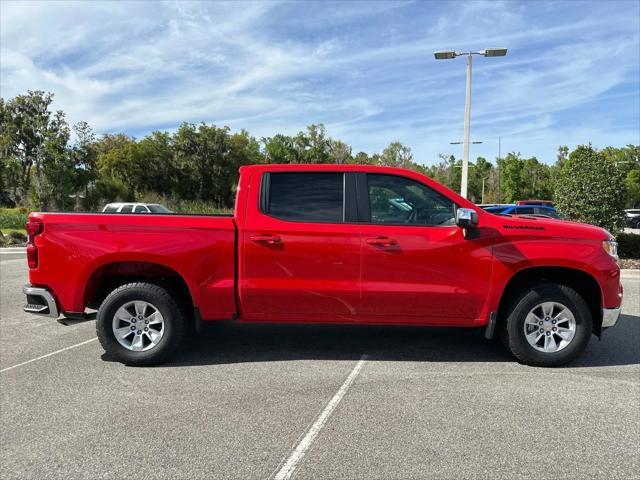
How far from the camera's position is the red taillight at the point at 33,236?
15.1ft

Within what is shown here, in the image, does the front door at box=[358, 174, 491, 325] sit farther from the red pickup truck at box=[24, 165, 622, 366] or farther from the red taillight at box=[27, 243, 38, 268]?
the red taillight at box=[27, 243, 38, 268]

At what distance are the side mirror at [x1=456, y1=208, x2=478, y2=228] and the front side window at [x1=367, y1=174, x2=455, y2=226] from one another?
0.76 feet

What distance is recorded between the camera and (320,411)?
3.69 m

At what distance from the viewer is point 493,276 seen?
452cm

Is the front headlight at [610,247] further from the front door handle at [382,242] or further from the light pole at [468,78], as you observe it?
the light pole at [468,78]

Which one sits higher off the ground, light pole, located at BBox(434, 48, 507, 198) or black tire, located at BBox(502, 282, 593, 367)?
light pole, located at BBox(434, 48, 507, 198)

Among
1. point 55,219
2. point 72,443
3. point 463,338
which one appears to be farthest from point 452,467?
point 55,219

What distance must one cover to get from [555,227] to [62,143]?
32.5 m

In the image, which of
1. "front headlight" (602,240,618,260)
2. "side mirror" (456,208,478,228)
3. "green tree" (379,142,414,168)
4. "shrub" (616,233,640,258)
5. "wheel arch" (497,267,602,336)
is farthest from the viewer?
"green tree" (379,142,414,168)

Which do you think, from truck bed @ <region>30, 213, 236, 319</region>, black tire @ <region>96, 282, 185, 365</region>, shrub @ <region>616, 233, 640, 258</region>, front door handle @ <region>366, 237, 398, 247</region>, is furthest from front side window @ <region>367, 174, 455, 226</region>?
shrub @ <region>616, 233, 640, 258</region>

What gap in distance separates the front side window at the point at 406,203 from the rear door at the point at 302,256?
22 cm

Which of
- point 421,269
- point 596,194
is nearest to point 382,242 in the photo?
point 421,269

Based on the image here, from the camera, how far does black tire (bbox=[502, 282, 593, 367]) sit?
A: 457 centimetres

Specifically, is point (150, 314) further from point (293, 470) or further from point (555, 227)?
point (555, 227)
